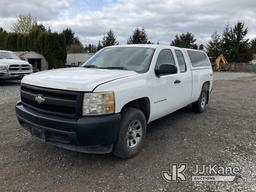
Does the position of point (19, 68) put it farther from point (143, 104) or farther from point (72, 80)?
point (72, 80)

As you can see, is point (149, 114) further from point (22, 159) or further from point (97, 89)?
point (22, 159)

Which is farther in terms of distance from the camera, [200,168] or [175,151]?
[175,151]

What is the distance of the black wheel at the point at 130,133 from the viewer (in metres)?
3.81

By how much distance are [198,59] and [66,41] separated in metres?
34.4

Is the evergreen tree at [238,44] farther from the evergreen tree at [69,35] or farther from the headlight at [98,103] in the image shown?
the headlight at [98,103]

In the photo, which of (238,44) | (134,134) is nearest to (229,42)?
(238,44)

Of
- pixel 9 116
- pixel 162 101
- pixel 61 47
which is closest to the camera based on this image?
pixel 162 101

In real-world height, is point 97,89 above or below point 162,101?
above

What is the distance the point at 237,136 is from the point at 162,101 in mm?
1865

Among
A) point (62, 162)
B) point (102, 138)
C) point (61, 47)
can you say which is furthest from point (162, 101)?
point (61, 47)

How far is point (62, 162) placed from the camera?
399cm

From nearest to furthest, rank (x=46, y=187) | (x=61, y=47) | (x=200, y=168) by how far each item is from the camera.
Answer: (x=46, y=187) → (x=200, y=168) → (x=61, y=47)

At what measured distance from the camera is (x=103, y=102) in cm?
348

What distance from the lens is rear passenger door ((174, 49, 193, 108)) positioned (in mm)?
5551
